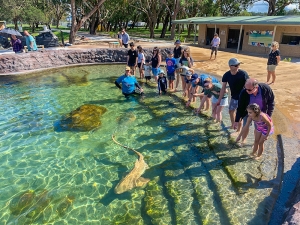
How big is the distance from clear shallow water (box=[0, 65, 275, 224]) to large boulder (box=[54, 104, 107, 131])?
0.23 metres

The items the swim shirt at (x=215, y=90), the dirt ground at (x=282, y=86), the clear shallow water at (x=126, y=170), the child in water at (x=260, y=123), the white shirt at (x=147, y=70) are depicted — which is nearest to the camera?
the clear shallow water at (x=126, y=170)

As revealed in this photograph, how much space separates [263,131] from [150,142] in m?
2.70

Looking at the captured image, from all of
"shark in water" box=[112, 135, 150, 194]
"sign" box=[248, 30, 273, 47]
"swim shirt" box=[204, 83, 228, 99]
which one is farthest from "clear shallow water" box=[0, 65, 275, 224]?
"sign" box=[248, 30, 273, 47]

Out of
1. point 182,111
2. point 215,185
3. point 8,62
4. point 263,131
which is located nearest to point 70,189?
point 215,185

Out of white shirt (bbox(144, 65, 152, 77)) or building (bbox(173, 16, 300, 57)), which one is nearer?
white shirt (bbox(144, 65, 152, 77))

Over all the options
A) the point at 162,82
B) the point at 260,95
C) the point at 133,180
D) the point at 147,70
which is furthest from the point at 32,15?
the point at 260,95

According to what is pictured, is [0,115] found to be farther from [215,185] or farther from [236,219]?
[236,219]

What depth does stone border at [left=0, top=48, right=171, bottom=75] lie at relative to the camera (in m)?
12.7

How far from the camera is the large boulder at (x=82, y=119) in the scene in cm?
688

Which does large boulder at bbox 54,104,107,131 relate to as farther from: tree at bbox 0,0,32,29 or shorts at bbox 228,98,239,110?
tree at bbox 0,0,32,29

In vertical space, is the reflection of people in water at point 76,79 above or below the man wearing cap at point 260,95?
below

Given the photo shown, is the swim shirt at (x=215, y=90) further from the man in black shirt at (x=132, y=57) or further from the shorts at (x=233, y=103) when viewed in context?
the man in black shirt at (x=132, y=57)

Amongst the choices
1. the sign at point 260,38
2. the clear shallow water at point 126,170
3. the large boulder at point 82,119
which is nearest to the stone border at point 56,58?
the clear shallow water at point 126,170

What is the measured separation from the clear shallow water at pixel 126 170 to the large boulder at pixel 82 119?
0.23 metres
